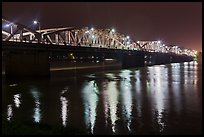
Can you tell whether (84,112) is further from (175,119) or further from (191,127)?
(191,127)

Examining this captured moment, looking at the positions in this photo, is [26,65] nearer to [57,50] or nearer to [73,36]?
[57,50]

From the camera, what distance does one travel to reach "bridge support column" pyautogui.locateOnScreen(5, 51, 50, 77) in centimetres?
6594

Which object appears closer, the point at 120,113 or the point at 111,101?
the point at 120,113

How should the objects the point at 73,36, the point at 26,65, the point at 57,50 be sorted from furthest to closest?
the point at 73,36 < the point at 57,50 < the point at 26,65

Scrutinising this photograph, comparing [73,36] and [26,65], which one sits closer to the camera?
[26,65]

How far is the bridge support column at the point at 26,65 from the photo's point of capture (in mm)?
65938

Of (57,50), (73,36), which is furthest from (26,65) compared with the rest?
(73,36)

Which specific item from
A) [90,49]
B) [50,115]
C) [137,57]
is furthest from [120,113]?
[137,57]

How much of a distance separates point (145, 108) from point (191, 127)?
7.02m

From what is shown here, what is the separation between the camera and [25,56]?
218 ft

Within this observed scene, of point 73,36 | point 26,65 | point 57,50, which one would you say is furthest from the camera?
point 73,36

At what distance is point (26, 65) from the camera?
217 feet

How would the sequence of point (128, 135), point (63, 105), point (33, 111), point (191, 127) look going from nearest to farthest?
1. point (128, 135)
2. point (191, 127)
3. point (33, 111)
4. point (63, 105)

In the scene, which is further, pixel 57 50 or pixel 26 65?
pixel 57 50
